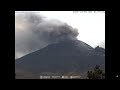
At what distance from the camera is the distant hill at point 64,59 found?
4340 millimetres

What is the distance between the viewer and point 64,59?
4453mm

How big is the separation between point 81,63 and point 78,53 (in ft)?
0.58

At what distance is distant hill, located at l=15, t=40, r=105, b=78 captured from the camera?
434 cm

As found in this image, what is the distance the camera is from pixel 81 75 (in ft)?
14.4
